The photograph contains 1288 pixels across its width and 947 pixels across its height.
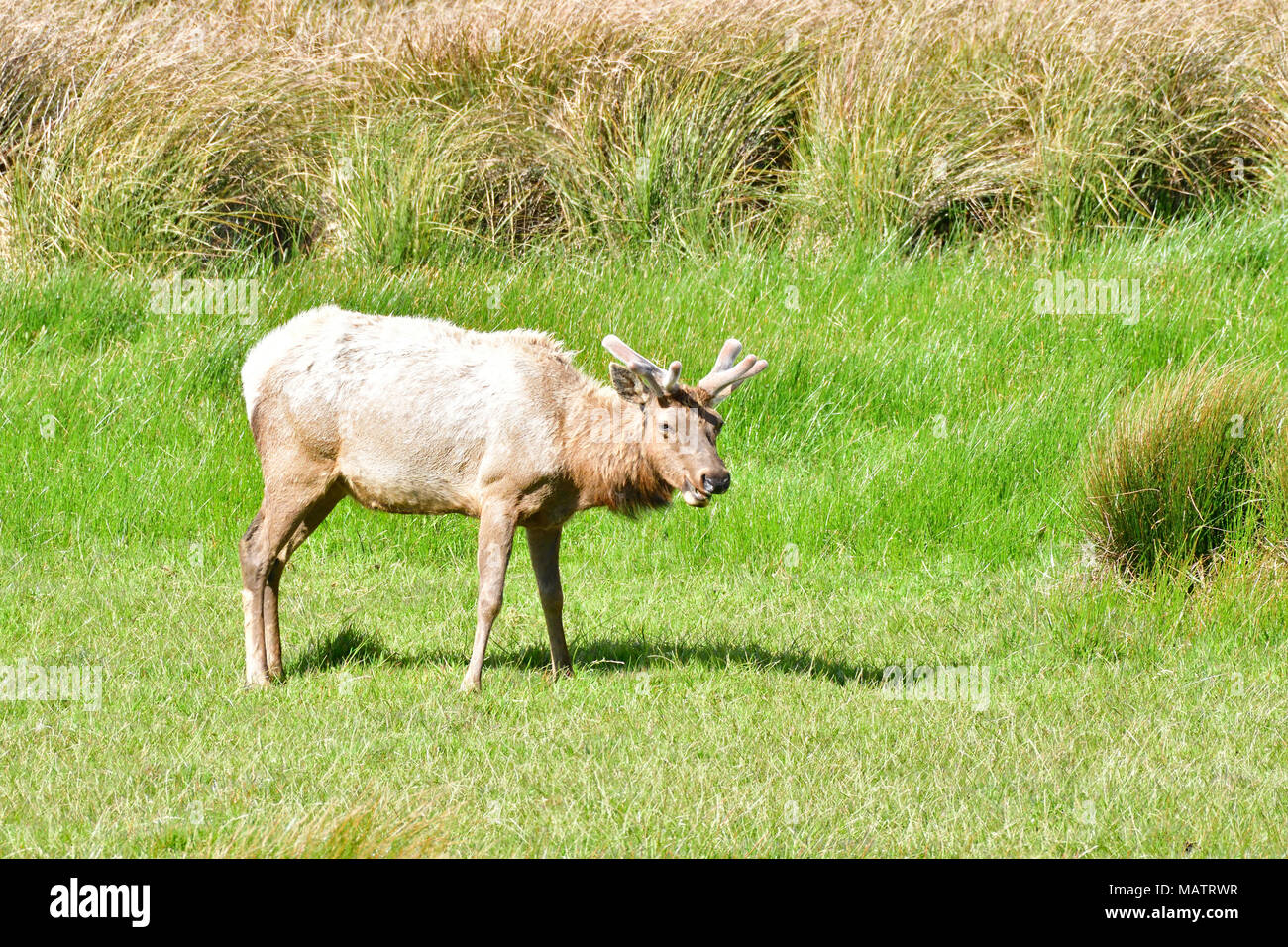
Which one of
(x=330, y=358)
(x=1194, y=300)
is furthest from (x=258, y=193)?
(x=1194, y=300)

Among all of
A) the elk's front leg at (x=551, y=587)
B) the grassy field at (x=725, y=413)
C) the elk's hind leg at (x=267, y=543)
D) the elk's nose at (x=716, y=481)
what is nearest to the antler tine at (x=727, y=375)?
the elk's nose at (x=716, y=481)

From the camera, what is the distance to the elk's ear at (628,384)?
22.9ft

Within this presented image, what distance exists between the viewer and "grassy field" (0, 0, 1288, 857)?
6.07 meters

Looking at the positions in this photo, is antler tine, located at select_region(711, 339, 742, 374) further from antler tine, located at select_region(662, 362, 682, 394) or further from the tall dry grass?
the tall dry grass

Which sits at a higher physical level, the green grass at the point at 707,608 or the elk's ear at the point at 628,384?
the elk's ear at the point at 628,384

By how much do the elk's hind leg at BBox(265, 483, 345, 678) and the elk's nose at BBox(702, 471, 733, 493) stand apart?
1.98 meters

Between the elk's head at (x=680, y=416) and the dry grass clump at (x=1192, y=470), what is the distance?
2.50 meters

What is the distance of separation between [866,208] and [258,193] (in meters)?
5.51

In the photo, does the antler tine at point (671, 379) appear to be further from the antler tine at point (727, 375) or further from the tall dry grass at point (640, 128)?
the tall dry grass at point (640, 128)
